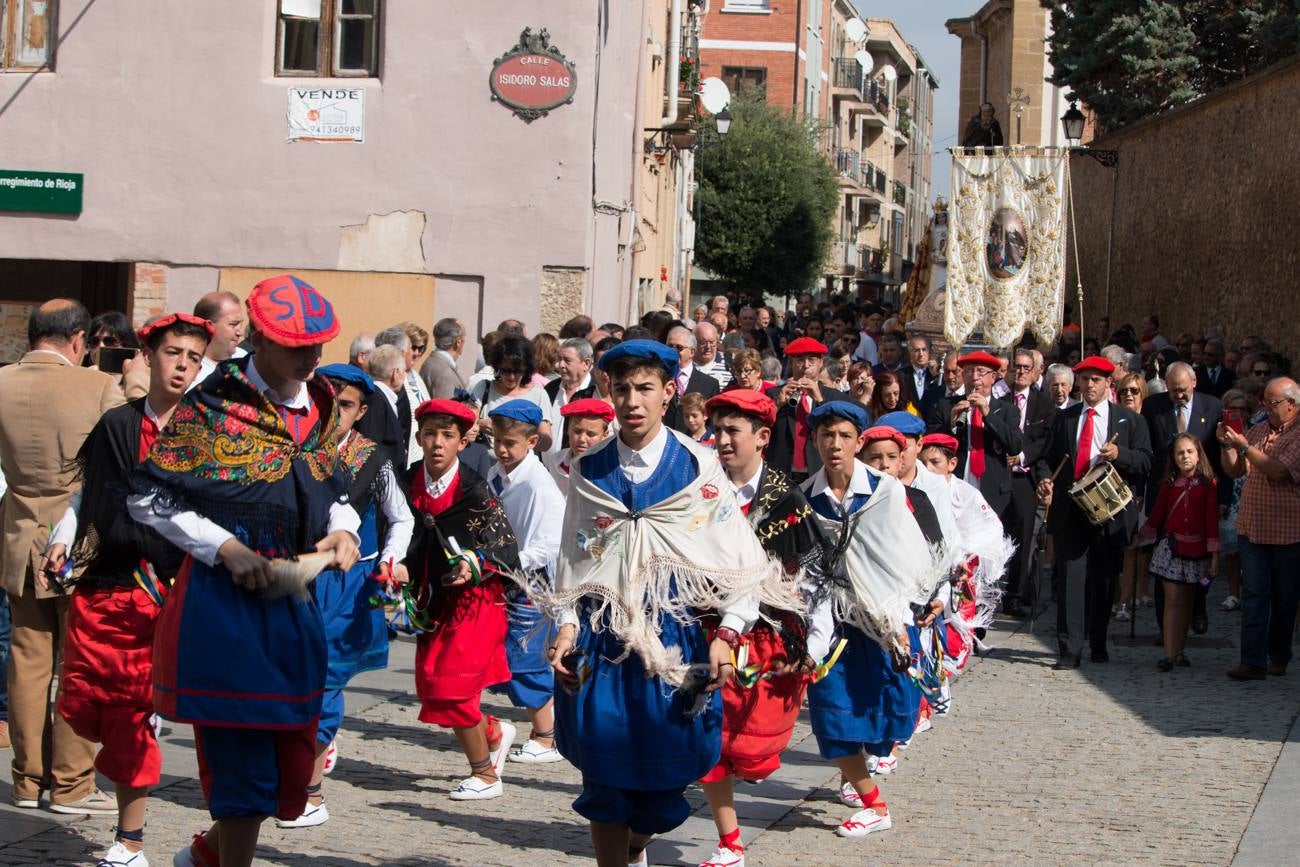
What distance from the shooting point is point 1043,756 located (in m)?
8.97

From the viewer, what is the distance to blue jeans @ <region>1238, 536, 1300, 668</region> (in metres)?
11.4

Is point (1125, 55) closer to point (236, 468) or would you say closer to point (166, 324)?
point (166, 324)

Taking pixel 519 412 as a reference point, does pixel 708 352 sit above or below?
above

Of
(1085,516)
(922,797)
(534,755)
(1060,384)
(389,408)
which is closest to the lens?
(922,797)

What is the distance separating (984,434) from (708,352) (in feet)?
7.11

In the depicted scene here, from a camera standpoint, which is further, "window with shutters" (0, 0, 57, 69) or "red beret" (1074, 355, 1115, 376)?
"window with shutters" (0, 0, 57, 69)

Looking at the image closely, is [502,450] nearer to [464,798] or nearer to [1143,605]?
[464,798]

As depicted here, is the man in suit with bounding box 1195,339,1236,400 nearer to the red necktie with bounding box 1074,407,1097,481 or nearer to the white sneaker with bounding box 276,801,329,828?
the red necktie with bounding box 1074,407,1097,481

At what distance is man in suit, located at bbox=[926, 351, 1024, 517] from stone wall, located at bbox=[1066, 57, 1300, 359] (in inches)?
315

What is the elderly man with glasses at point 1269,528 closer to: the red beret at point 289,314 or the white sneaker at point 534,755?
the white sneaker at point 534,755

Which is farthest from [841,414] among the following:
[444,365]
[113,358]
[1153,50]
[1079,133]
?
[1153,50]

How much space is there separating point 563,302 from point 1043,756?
8.69m

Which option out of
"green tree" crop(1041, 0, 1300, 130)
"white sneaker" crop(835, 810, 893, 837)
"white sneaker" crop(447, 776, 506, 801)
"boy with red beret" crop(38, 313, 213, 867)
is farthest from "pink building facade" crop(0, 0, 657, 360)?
"green tree" crop(1041, 0, 1300, 130)

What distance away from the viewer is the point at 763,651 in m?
6.35
